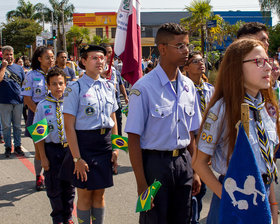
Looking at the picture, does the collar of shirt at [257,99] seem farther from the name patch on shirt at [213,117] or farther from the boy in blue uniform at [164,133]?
the boy in blue uniform at [164,133]

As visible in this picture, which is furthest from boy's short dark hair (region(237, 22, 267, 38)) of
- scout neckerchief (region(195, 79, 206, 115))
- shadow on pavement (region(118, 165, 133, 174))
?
shadow on pavement (region(118, 165, 133, 174))

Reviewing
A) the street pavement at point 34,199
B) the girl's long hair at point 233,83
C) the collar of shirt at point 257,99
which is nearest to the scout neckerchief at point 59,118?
the street pavement at point 34,199

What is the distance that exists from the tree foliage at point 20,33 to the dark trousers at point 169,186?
5544cm

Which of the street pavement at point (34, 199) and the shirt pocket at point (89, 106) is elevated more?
the shirt pocket at point (89, 106)

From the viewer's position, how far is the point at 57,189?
13.5 ft

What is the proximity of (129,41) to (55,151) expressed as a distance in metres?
1.53

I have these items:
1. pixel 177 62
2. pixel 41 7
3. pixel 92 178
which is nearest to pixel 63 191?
pixel 92 178

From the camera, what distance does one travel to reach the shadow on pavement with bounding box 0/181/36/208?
503cm

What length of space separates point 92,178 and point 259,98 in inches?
70.9

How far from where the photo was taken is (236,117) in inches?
81.0

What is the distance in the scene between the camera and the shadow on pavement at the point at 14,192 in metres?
5.03

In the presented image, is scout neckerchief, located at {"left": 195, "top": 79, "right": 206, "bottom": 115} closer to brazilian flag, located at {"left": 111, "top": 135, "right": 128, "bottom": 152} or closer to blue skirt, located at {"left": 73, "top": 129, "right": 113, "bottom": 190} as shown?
brazilian flag, located at {"left": 111, "top": 135, "right": 128, "bottom": 152}

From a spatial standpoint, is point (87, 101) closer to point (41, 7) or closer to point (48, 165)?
point (48, 165)

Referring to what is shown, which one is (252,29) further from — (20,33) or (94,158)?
(20,33)
